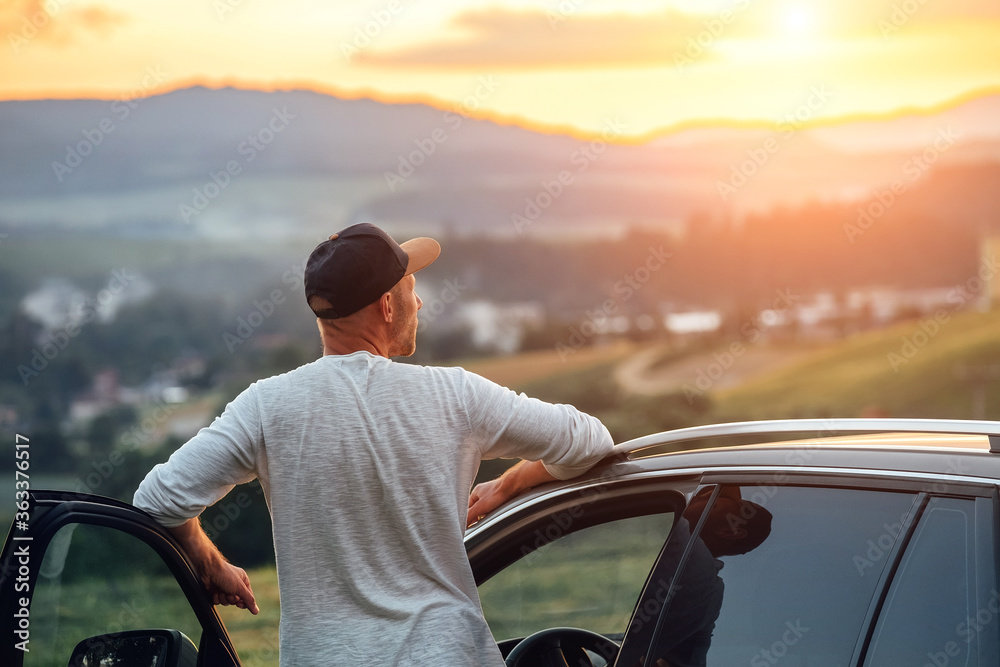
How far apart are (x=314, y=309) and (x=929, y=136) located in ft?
103

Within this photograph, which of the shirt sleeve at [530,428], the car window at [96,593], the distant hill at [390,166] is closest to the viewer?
the car window at [96,593]

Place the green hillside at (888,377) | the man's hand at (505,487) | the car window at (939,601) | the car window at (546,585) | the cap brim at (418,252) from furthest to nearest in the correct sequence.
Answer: the green hillside at (888,377) < the car window at (546,585) < the man's hand at (505,487) < the cap brim at (418,252) < the car window at (939,601)

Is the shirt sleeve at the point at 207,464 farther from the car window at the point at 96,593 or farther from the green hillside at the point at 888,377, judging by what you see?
the green hillside at the point at 888,377

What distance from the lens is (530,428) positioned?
214 centimetres

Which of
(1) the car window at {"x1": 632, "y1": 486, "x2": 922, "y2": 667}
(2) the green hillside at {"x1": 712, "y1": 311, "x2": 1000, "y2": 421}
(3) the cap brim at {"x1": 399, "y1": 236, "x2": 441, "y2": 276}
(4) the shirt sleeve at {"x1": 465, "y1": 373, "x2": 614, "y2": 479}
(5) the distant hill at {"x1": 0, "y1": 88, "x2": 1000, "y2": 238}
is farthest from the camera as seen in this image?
(5) the distant hill at {"x1": 0, "y1": 88, "x2": 1000, "y2": 238}

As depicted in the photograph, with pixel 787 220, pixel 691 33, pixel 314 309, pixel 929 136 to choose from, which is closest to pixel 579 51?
pixel 691 33

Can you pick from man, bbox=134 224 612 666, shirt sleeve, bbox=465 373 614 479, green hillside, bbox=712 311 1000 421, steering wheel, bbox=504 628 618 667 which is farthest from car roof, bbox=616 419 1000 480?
green hillside, bbox=712 311 1000 421

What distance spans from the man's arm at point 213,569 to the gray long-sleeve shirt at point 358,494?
11cm

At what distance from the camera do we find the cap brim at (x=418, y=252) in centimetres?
236

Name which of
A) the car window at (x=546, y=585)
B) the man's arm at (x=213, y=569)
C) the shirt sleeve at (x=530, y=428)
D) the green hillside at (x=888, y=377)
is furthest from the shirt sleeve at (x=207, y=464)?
the green hillside at (x=888, y=377)

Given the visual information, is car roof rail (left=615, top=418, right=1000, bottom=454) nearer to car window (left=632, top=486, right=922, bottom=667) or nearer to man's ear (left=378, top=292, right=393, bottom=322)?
car window (left=632, top=486, right=922, bottom=667)

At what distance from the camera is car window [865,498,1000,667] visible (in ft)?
5.31

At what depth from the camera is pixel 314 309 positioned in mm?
2209

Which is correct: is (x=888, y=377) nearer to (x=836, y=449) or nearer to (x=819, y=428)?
(x=819, y=428)
